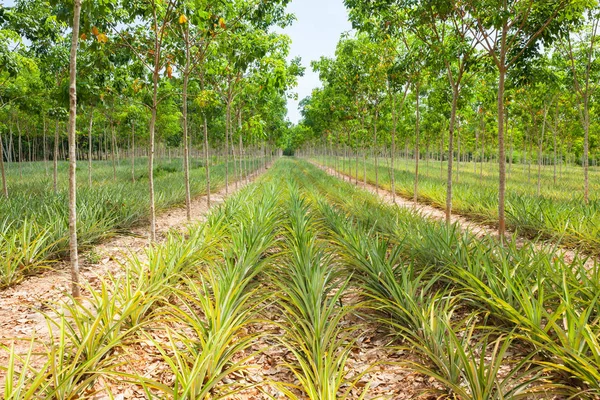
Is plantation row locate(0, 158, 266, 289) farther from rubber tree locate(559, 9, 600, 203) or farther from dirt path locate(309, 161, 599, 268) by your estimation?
rubber tree locate(559, 9, 600, 203)

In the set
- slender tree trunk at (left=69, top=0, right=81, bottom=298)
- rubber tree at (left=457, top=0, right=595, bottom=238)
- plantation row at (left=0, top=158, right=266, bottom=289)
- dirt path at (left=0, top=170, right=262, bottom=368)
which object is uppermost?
rubber tree at (left=457, top=0, right=595, bottom=238)

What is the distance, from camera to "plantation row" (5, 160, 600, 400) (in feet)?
7.42

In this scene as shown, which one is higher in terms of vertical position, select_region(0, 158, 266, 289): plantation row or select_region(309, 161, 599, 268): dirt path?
select_region(0, 158, 266, 289): plantation row

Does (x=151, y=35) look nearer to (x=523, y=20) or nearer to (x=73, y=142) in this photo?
(x=73, y=142)

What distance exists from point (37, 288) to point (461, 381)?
5030 millimetres

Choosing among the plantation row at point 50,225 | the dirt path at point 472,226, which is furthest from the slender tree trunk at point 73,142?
the dirt path at point 472,226

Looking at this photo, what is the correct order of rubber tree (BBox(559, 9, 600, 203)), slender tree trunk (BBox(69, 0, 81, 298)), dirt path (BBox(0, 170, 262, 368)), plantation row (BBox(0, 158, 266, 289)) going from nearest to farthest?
dirt path (BBox(0, 170, 262, 368)) < slender tree trunk (BBox(69, 0, 81, 298)) < plantation row (BBox(0, 158, 266, 289)) < rubber tree (BBox(559, 9, 600, 203))

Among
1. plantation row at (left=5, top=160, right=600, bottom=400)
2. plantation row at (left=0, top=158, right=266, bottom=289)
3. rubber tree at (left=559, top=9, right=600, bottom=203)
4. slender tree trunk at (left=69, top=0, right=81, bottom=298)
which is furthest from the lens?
rubber tree at (left=559, top=9, right=600, bottom=203)

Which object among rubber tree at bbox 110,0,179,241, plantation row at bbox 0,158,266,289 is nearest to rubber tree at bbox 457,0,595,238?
rubber tree at bbox 110,0,179,241

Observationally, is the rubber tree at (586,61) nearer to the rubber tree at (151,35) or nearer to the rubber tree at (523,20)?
the rubber tree at (523,20)

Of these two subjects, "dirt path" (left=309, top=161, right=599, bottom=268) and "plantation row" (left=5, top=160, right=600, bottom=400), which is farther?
"dirt path" (left=309, top=161, right=599, bottom=268)

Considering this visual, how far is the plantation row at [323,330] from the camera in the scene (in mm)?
2262

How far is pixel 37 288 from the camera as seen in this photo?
4352 millimetres

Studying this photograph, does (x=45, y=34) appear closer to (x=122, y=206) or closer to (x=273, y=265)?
(x=122, y=206)
